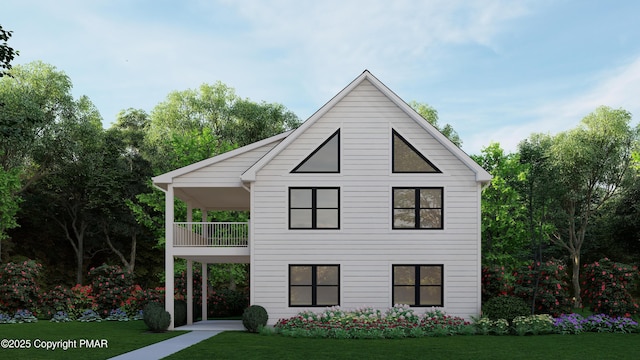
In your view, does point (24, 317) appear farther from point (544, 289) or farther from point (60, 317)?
point (544, 289)

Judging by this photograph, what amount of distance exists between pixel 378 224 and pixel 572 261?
28.6 m

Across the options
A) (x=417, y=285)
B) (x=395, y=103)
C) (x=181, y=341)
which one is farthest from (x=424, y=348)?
(x=395, y=103)

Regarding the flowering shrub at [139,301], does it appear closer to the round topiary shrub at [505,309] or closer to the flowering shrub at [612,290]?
the round topiary shrub at [505,309]

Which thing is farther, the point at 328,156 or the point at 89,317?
the point at 89,317

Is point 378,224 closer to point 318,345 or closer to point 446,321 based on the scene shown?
point 446,321

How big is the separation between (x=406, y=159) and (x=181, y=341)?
1057 cm

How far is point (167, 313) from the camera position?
2327cm

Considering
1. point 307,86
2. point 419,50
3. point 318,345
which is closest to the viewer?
point 318,345

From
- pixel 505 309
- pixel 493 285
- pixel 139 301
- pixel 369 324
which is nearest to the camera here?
pixel 369 324

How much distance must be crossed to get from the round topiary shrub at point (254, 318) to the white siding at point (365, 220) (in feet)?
1.84

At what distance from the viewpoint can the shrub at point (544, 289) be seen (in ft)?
82.1

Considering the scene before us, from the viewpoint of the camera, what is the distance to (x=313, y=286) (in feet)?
77.4

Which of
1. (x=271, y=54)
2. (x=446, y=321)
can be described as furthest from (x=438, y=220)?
(x=271, y=54)

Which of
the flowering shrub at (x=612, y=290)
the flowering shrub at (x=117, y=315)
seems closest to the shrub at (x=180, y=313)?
the flowering shrub at (x=117, y=315)
